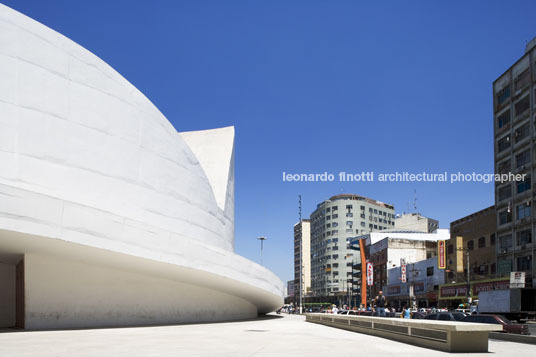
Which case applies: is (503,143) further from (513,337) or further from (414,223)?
(414,223)

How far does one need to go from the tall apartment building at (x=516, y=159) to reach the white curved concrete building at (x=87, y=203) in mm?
28145

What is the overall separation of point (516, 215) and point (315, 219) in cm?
10138

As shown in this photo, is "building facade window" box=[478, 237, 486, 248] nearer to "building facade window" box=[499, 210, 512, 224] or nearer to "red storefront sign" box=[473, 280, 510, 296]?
"red storefront sign" box=[473, 280, 510, 296]

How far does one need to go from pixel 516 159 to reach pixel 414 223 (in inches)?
2983

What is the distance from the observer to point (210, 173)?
42094mm

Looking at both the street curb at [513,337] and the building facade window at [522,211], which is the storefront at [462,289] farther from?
the street curb at [513,337]

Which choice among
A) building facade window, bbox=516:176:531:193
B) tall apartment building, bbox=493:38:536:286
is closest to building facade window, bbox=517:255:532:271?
tall apartment building, bbox=493:38:536:286

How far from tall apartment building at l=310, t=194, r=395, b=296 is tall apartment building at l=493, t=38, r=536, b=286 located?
79.3 m

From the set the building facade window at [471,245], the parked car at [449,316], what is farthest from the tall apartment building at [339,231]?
the parked car at [449,316]

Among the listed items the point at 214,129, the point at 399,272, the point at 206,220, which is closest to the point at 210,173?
the point at 214,129

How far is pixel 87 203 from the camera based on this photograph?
2230cm

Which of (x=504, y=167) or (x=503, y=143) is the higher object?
(x=503, y=143)

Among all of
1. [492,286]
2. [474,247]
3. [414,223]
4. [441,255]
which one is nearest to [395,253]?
[441,255]

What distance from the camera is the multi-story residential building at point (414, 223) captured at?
119375 millimetres
